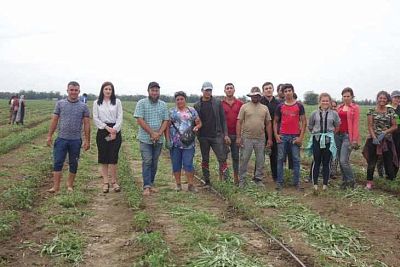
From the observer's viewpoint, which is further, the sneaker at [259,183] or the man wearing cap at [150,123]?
the sneaker at [259,183]

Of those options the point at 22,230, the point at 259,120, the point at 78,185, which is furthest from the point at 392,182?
the point at 22,230

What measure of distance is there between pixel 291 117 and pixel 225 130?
1259 mm

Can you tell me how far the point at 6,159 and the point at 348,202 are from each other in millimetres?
8886

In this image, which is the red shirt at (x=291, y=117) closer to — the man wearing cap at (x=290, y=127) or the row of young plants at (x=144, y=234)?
the man wearing cap at (x=290, y=127)

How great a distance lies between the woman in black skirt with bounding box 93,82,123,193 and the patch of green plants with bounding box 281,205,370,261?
3.35 meters

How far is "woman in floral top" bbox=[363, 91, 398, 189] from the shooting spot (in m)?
8.77

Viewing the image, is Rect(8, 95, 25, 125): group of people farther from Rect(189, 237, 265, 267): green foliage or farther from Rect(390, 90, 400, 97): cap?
Rect(189, 237, 265, 267): green foliage

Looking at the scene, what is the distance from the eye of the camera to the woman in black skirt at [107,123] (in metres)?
8.12

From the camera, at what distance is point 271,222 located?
6152mm

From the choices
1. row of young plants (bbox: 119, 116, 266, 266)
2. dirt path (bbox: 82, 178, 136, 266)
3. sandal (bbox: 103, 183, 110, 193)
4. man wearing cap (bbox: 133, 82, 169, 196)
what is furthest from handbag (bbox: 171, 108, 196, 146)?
sandal (bbox: 103, 183, 110, 193)

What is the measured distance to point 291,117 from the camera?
8500mm

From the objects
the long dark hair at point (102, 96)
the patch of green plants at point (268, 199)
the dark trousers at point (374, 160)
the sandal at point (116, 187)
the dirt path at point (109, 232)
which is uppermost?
the long dark hair at point (102, 96)

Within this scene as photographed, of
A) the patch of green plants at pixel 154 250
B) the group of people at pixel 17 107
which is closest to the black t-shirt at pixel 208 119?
the patch of green plants at pixel 154 250

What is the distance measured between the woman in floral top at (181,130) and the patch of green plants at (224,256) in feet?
10.4
